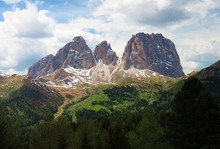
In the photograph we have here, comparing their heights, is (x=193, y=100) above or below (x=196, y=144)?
above

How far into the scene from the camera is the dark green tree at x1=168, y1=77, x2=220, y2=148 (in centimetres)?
4322

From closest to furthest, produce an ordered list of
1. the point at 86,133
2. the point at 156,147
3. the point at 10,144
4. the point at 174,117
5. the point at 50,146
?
the point at 174,117 → the point at 10,144 → the point at 50,146 → the point at 156,147 → the point at 86,133

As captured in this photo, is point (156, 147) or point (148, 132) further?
point (148, 132)

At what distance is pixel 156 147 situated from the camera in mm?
82000

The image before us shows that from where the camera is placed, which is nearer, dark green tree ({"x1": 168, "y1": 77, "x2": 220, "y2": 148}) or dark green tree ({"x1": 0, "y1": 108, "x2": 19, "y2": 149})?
dark green tree ({"x1": 168, "y1": 77, "x2": 220, "y2": 148})

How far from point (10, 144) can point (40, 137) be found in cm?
1982

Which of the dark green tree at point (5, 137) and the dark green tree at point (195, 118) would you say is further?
the dark green tree at point (5, 137)

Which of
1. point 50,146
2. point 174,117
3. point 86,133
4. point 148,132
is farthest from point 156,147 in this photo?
point 174,117

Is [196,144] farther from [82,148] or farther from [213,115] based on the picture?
[82,148]

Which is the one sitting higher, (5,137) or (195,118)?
(195,118)

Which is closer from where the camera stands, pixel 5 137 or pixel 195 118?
pixel 195 118

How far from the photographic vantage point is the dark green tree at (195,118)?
43219mm

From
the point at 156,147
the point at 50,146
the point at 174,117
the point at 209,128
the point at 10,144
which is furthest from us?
the point at 156,147

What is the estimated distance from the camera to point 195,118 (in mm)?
44219
